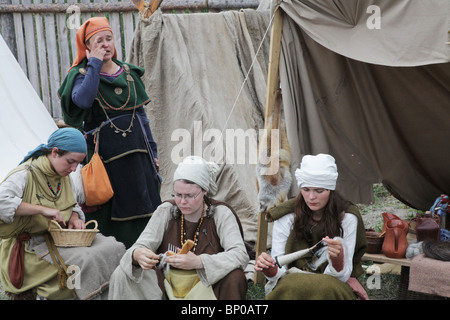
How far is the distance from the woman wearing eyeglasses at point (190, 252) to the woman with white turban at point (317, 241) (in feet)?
0.64

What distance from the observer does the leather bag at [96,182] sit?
3.82 m

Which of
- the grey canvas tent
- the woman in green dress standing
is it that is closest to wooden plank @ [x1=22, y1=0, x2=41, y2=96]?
the grey canvas tent

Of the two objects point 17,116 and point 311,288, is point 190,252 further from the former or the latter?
point 17,116

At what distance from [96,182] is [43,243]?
0.60 meters

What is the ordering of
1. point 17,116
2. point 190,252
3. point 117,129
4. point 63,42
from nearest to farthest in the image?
point 190,252 → point 117,129 → point 17,116 → point 63,42

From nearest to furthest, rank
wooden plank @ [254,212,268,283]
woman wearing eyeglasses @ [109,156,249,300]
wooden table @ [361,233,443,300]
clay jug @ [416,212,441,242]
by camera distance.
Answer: woman wearing eyeglasses @ [109,156,249,300] < wooden table @ [361,233,443,300] < clay jug @ [416,212,441,242] < wooden plank @ [254,212,268,283]

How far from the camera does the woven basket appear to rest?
10.8 feet

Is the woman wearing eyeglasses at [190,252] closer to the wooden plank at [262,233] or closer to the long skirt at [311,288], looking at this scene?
the long skirt at [311,288]

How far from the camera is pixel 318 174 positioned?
10.2ft

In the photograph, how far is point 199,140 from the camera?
5.44 metres

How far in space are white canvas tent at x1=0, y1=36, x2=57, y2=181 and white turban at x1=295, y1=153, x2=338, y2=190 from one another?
3.33 metres

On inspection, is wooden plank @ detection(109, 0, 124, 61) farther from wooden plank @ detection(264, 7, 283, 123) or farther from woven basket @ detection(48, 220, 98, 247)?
woven basket @ detection(48, 220, 98, 247)

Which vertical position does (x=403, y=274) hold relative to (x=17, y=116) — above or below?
below

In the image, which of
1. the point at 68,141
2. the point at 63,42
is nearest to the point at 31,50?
the point at 63,42
